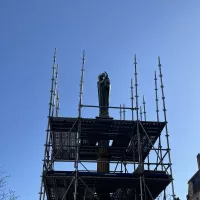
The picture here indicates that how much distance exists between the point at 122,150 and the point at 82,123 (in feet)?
18.7

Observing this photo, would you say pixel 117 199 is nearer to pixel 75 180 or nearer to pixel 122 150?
pixel 122 150

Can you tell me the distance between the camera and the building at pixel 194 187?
5041 centimetres

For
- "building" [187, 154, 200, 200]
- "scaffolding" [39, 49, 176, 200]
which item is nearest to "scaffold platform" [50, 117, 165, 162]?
"scaffolding" [39, 49, 176, 200]

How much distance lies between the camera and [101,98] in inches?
1070

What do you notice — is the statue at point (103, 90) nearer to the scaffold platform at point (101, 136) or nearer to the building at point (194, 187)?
the scaffold platform at point (101, 136)

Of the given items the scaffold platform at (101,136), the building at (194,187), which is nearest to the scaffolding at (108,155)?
the scaffold platform at (101,136)

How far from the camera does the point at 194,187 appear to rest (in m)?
52.1

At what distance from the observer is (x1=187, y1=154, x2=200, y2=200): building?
5041 centimetres

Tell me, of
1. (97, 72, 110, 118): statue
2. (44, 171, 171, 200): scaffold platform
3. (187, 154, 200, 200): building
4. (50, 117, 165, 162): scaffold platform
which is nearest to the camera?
(44, 171, 171, 200): scaffold platform

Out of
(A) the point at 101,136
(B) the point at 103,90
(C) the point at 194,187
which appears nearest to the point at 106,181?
(A) the point at 101,136

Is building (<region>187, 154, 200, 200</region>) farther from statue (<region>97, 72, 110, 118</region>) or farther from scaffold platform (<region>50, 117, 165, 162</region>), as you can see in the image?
statue (<region>97, 72, 110, 118</region>)

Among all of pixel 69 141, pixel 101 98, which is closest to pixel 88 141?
pixel 69 141

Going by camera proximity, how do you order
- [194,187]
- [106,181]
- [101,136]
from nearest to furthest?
[106,181] < [101,136] < [194,187]

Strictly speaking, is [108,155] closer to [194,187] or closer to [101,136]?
[101,136]
